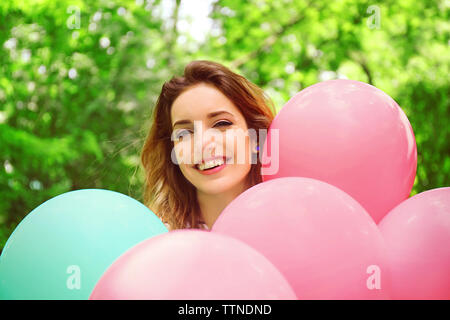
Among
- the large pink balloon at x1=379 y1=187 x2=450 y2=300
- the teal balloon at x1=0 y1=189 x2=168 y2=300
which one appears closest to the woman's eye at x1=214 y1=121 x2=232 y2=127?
the teal balloon at x1=0 y1=189 x2=168 y2=300

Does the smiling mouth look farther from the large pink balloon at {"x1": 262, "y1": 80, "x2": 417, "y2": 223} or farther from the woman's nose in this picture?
the large pink balloon at {"x1": 262, "y1": 80, "x2": 417, "y2": 223}

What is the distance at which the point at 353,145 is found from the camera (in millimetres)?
2100

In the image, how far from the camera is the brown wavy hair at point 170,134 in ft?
9.29

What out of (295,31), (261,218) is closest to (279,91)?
(295,31)

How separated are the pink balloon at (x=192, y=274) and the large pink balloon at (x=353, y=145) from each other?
3.13ft

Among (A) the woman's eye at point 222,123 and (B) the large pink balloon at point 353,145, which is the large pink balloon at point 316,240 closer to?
(B) the large pink balloon at point 353,145

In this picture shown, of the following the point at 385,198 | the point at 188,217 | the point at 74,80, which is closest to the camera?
the point at 385,198

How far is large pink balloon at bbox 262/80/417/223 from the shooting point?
2.11 metres

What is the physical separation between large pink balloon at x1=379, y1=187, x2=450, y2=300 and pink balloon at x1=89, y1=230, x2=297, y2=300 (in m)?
0.66

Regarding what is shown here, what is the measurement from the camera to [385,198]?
84.5 inches

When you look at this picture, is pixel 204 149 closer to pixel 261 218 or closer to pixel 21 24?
pixel 261 218

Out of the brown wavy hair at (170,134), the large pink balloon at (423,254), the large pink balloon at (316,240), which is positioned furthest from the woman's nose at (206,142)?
the large pink balloon at (423,254)

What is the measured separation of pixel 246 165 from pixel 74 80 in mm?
6694

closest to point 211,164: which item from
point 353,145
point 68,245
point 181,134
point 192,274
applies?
point 181,134
